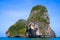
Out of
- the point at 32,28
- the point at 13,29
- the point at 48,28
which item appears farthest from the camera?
the point at 13,29

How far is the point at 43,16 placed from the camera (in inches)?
3063

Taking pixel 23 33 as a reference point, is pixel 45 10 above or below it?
above

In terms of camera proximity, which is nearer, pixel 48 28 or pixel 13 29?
pixel 48 28

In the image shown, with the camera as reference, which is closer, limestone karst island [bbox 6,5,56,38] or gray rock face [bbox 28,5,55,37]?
limestone karst island [bbox 6,5,56,38]

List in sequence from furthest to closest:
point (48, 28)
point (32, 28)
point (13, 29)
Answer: point (13, 29) → point (48, 28) → point (32, 28)

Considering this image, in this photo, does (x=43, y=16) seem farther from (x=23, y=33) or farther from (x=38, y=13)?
(x=23, y=33)

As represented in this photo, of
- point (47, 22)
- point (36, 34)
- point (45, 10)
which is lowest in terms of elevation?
point (36, 34)

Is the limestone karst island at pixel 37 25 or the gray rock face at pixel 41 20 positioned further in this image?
the gray rock face at pixel 41 20

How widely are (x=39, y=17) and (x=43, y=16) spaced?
6.63ft

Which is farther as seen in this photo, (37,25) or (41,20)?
(41,20)

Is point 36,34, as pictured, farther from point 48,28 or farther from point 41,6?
point 41,6

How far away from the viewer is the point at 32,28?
63.8 metres

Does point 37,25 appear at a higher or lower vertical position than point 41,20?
lower

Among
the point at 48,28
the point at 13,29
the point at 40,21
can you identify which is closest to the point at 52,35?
the point at 48,28
